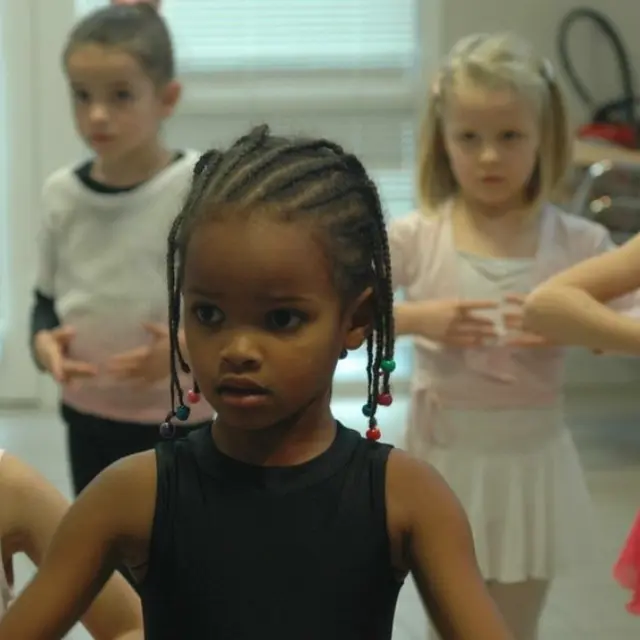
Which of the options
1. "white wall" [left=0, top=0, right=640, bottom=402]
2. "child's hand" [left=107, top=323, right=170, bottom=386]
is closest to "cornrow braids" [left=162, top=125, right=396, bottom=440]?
"child's hand" [left=107, top=323, right=170, bottom=386]

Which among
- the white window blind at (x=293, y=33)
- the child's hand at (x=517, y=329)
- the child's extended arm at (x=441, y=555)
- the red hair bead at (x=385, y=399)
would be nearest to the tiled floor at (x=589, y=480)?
the child's hand at (x=517, y=329)

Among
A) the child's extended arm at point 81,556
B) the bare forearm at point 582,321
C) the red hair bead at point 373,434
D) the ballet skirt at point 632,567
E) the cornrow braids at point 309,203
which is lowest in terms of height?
the ballet skirt at point 632,567

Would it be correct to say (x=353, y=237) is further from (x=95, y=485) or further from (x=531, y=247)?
(x=531, y=247)

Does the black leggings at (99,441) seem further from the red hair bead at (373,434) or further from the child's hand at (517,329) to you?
the red hair bead at (373,434)

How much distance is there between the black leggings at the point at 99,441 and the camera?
1949 mm

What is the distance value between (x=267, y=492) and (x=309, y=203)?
0.62 feet

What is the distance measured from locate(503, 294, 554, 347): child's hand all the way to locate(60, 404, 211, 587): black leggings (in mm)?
524

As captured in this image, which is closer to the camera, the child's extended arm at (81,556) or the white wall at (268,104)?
the child's extended arm at (81,556)

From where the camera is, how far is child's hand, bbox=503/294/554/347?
186 cm

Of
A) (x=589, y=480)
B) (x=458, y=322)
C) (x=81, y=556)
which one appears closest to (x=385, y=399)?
(x=81, y=556)

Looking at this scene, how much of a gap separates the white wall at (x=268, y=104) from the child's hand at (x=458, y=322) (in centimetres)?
222

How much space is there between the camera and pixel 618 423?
3961mm

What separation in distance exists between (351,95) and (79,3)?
868 mm

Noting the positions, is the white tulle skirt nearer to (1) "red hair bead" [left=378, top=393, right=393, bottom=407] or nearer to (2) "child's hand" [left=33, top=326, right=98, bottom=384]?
(2) "child's hand" [left=33, top=326, right=98, bottom=384]
